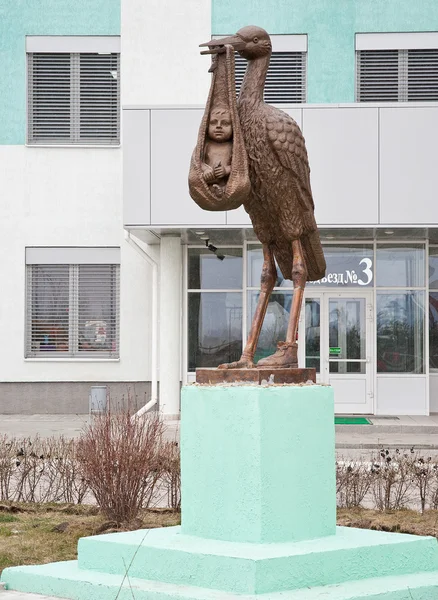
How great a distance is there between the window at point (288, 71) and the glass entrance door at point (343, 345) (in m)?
4.82

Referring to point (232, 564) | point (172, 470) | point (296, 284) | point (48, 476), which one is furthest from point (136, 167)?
point (232, 564)

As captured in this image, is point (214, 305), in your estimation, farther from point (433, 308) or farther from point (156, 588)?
point (156, 588)

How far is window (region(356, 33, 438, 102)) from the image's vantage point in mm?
24875

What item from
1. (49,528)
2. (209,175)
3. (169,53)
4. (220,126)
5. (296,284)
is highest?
(169,53)

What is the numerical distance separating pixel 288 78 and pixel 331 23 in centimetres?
152

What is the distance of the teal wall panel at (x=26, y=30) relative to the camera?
25250 millimetres

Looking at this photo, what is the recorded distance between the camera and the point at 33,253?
25156 millimetres

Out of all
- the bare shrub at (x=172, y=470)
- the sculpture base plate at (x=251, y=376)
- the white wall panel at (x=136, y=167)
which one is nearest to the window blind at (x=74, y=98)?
the white wall panel at (x=136, y=167)

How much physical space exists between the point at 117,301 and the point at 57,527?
50.2ft

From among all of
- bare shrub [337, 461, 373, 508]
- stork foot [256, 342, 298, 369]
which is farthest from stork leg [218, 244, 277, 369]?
bare shrub [337, 461, 373, 508]

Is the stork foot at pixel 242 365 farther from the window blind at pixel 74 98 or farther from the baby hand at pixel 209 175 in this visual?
the window blind at pixel 74 98

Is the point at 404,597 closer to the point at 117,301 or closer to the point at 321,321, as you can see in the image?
the point at 321,321

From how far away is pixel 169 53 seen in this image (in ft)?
82.1

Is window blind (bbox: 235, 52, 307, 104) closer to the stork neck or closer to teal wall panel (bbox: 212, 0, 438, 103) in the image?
teal wall panel (bbox: 212, 0, 438, 103)
